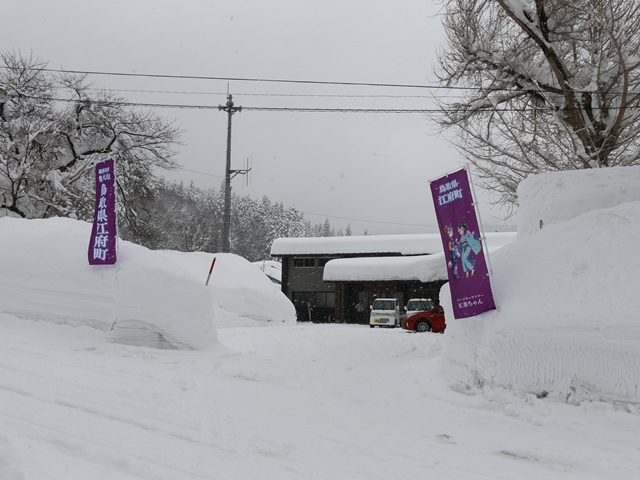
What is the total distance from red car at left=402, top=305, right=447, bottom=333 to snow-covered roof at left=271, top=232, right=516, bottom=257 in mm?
12070

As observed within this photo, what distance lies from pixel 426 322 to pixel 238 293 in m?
8.19

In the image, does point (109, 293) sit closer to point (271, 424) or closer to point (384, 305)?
point (271, 424)

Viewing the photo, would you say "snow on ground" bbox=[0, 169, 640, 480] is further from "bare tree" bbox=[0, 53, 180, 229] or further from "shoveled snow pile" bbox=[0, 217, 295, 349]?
"bare tree" bbox=[0, 53, 180, 229]

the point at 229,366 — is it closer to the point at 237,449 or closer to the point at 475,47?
the point at 237,449

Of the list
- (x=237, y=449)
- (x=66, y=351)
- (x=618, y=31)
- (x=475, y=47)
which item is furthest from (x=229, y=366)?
(x=618, y=31)

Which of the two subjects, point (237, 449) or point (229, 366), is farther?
point (229, 366)

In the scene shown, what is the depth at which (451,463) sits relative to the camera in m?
4.68

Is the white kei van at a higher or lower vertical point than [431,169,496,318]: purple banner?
lower

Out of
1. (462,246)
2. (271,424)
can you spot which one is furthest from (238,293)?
(271,424)

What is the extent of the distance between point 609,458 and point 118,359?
24.0 feet

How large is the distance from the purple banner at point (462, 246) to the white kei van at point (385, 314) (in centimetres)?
1849

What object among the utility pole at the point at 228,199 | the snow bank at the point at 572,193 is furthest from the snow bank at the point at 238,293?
the snow bank at the point at 572,193

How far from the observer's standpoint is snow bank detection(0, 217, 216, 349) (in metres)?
10.4

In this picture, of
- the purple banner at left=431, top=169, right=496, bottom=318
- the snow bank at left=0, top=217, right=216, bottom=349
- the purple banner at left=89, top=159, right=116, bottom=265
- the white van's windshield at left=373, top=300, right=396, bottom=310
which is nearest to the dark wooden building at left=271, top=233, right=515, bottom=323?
the white van's windshield at left=373, top=300, right=396, bottom=310
